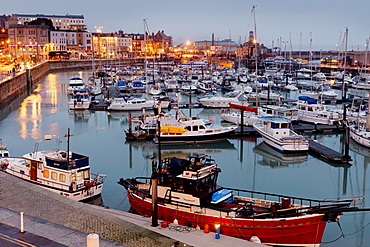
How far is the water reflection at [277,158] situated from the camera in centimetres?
2673

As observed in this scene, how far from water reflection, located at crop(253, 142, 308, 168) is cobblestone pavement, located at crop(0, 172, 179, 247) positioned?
1508cm

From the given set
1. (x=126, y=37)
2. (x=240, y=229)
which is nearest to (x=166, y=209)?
(x=240, y=229)

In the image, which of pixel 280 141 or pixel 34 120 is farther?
pixel 34 120

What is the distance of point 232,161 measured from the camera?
1071 inches

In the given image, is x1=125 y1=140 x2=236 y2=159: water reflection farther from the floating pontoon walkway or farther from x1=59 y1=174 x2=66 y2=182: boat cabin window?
x1=59 y1=174 x2=66 y2=182: boat cabin window

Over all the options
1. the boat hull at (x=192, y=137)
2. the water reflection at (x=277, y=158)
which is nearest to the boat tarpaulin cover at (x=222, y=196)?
the water reflection at (x=277, y=158)

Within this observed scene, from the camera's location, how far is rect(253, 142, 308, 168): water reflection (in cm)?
2673

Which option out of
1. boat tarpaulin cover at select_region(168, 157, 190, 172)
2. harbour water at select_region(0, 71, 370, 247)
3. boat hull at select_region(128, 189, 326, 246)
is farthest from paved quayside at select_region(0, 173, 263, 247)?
harbour water at select_region(0, 71, 370, 247)

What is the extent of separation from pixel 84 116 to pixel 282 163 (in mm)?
23172

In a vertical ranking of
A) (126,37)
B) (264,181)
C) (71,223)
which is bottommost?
(264,181)

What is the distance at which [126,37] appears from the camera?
16775 cm

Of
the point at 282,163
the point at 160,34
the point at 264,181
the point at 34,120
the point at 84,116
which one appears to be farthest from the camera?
the point at 160,34

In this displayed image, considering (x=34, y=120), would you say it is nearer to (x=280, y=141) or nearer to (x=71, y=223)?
(x=280, y=141)

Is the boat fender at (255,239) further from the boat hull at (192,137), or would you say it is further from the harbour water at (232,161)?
the boat hull at (192,137)
